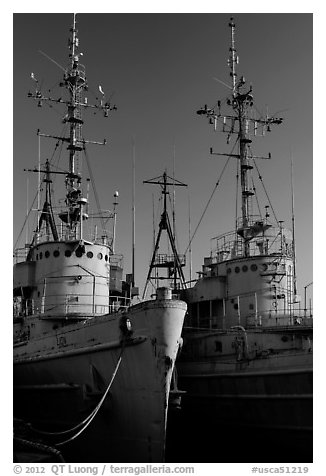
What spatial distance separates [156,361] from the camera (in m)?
14.4

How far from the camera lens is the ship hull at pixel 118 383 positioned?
14.2 meters

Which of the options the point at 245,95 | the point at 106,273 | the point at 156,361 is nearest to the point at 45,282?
the point at 106,273

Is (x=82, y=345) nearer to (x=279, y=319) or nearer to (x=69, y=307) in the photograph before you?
(x=69, y=307)

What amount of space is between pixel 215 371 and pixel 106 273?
18.2ft

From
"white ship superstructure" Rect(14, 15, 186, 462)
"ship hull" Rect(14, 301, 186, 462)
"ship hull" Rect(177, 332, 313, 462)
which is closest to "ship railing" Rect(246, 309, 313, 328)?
"ship hull" Rect(177, 332, 313, 462)

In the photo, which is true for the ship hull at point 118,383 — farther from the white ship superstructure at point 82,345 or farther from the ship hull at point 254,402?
the ship hull at point 254,402

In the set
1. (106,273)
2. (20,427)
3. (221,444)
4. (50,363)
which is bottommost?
(221,444)

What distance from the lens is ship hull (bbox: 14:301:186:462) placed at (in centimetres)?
1420

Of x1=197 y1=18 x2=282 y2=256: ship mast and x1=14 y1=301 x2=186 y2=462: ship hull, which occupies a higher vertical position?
x1=197 y1=18 x2=282 y2=256: ship mast

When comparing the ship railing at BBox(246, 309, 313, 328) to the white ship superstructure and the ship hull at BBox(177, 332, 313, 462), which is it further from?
the white ship superstructure

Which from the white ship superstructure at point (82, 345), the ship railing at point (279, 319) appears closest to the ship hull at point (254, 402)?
the ship railing at point (279, 319)

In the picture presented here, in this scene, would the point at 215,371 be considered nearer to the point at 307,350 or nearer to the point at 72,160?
the point at 307,350

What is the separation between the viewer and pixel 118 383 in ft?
48.8

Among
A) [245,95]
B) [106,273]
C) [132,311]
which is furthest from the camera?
[245,95]
